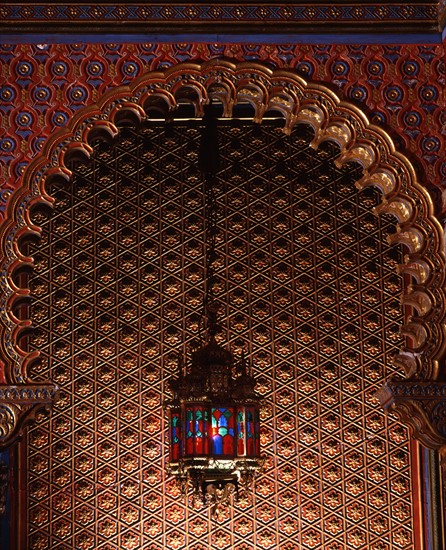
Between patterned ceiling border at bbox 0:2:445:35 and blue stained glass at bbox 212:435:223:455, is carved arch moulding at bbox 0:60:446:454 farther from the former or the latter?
blue stained glass at bbox 212:435:223:455

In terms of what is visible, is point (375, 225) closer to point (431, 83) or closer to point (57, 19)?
point (431, 83)

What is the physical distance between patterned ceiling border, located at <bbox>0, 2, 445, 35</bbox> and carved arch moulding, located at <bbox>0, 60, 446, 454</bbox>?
0.28m

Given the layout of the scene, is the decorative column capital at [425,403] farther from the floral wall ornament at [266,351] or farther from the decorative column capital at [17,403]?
the floral wall ornament at [266,351]

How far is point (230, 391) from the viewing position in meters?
7.29

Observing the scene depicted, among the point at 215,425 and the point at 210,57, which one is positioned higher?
the point at 210,57

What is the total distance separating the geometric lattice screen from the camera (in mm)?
8688

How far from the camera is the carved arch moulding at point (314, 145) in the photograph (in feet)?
21.8

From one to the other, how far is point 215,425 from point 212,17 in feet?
7.66

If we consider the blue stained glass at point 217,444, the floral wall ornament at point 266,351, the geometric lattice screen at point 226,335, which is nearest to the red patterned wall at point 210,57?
the floral wall ornament at point 266,351

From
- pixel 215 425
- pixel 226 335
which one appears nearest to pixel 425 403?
pixel 215 425

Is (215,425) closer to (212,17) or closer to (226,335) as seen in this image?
(226,335)

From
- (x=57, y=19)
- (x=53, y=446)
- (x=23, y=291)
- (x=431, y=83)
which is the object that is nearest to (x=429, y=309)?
(x=431, y=83)

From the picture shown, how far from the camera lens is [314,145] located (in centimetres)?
710

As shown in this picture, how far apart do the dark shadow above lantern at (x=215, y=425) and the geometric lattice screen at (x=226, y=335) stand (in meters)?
1.41
